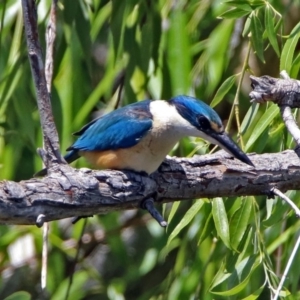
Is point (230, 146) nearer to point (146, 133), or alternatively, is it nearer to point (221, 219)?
point (221, 219)

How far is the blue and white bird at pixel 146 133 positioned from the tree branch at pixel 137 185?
0.34 ft

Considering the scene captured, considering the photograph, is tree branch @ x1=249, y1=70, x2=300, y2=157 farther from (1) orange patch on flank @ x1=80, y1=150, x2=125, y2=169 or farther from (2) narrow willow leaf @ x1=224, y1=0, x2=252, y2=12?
(1) orange patch on flank @ x1=80, y1=150, x2=125, y2=169

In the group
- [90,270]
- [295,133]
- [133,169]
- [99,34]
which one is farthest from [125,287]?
[295,133]

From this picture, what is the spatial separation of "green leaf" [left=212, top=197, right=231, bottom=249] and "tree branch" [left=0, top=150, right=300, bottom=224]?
143 millimetres

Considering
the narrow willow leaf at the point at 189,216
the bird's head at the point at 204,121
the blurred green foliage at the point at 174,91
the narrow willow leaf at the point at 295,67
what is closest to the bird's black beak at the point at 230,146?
the bird's head at the point at 204,121

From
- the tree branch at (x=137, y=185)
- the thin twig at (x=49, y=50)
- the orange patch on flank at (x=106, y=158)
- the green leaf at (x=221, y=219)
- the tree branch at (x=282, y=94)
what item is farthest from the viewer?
the orange patch on flank at (x=106, y=158)

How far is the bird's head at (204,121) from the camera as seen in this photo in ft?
8.91

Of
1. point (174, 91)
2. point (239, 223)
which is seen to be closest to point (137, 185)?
point (239, 223)

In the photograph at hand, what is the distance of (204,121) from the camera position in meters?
2.80

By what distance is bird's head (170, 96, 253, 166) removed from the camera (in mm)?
2715

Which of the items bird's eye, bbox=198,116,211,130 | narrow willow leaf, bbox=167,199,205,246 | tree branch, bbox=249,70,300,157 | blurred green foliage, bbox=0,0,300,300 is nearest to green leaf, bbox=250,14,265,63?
blurred green foliage, bbox=0,0,300,300

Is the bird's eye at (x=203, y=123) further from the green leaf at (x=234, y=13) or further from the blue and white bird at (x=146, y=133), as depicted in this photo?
the green leaf at (x=234, y=13)

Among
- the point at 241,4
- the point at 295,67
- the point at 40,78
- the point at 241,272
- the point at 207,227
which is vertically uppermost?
the point at 241,4

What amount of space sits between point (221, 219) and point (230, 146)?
0.24 m
